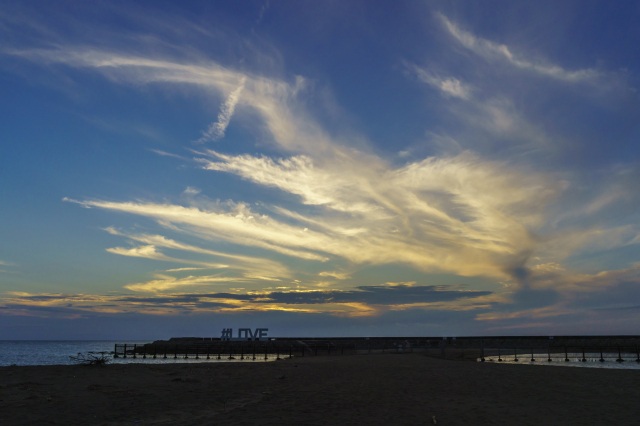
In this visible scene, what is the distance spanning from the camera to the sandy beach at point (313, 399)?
1512 cm

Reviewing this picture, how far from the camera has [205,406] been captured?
17.7 meters

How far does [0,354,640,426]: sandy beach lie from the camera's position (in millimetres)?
15125

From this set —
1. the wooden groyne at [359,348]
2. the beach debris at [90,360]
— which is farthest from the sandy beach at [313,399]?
the wooden groyne at [359,348]

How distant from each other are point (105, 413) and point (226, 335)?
94989 millimetres

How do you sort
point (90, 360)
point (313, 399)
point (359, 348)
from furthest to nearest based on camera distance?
point (359, 348)
point (90, 360)
point (313, 399)

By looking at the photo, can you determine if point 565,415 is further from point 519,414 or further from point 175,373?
point 175,373

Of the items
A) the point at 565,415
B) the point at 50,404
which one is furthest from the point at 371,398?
the point at 50,404

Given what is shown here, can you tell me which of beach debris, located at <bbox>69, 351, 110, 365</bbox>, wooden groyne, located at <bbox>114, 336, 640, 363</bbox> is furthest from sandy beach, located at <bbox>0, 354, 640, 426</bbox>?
wooden groyne, located at <bbox>114, 336, 640, 363</bbox>

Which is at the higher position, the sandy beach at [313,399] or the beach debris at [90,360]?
the sandy beach at [313,399]

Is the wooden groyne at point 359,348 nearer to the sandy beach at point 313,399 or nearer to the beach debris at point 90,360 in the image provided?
the beach debris at point 90,360

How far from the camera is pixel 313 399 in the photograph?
19.1 meters

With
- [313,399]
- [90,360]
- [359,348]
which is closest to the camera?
[313,399]

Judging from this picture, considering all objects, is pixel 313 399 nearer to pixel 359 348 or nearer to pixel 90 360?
pixel 90 360

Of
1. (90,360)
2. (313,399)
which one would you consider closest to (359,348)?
(90,360)
